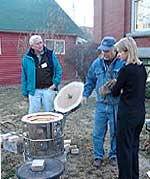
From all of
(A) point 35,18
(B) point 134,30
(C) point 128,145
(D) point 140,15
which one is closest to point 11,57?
(A) point 35,18

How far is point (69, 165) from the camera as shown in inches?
167

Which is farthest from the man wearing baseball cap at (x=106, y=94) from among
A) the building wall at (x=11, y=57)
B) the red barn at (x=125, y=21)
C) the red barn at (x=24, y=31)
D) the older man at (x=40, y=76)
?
the building wall at (x=11, y=57)

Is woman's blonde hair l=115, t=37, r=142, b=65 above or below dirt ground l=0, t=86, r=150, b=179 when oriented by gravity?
above

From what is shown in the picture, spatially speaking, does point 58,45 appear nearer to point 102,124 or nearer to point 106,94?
point 102,124

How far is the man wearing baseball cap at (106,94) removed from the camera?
3.79 m

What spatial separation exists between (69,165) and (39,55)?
167 cm

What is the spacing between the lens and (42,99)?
15.3ft

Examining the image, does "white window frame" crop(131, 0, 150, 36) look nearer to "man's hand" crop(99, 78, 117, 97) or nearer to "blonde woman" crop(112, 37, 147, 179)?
"man's hand" crop(99, 78, 117, 97)

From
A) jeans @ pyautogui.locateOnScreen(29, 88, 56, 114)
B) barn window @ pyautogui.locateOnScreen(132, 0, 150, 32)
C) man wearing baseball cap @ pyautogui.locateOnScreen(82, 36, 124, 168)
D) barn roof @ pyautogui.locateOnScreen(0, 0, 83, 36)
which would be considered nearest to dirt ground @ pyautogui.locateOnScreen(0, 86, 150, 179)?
man wearing baseball cap @ pyautogui.locateOnScreen(82, 36, 124, 168)

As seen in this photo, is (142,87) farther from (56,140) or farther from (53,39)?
(53,39)

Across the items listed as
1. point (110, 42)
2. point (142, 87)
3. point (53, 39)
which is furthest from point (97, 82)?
point (53, 39)

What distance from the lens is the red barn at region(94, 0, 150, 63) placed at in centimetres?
1038

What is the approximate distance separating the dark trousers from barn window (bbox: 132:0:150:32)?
774 centimetres

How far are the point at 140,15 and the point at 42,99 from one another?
733cm
